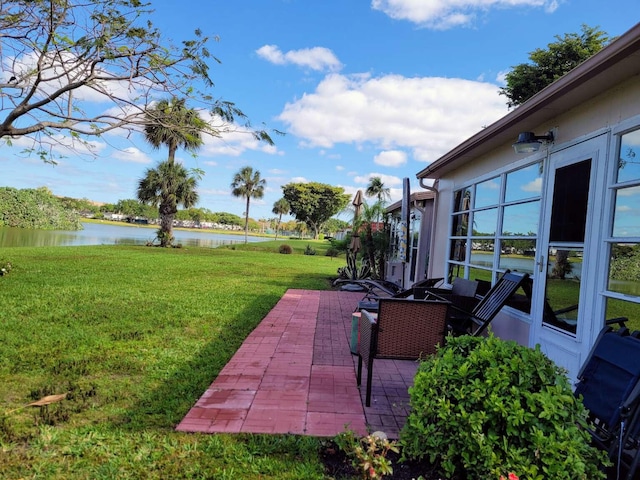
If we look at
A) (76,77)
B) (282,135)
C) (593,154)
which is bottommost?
(593,154)

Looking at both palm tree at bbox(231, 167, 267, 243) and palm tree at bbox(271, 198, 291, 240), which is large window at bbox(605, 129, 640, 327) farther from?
palm tree at bbox(271, 198, 291, 240)

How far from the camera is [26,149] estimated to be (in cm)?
545

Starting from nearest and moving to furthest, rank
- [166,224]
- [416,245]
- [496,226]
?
[496,226] < [416,245] < [166,224]

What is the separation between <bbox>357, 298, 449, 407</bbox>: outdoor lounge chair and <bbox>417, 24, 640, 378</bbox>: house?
1094 millimetres

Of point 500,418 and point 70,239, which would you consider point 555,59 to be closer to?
point 500,418

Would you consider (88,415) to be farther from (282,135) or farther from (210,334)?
(282,135)

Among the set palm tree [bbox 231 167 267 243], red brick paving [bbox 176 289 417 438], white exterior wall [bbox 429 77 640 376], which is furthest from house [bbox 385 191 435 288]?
palm tree [bbox 231 167 267 243]

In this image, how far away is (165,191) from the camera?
23.7m

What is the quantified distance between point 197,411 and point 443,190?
5953 millimetres

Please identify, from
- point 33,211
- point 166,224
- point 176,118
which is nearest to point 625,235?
point 176,118

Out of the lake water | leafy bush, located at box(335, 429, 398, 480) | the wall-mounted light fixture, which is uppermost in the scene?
the wall-mounted light fixture

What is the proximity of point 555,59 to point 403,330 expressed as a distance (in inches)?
726

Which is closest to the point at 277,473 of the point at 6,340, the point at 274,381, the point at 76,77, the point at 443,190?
the point at 274,381

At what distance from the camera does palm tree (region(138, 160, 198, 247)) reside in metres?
23.6
